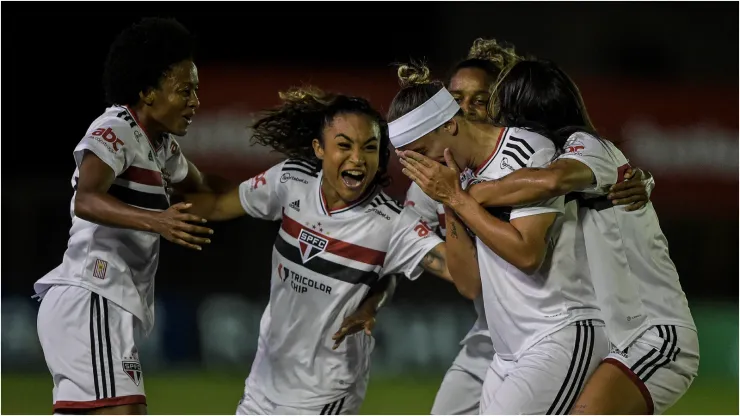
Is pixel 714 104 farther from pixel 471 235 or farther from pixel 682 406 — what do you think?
pixel 471 235

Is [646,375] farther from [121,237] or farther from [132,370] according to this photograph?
[121,237]

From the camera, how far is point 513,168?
4.08 meters

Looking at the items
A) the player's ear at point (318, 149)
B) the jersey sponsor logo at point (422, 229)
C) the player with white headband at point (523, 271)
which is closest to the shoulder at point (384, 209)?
the jersey sponsor logo at point (422, 229)

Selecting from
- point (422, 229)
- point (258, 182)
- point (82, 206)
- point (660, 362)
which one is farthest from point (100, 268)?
point (660, 362)

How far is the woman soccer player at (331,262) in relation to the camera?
5.15 metres

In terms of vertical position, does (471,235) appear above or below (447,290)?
above

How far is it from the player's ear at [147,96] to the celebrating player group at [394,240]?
2cm

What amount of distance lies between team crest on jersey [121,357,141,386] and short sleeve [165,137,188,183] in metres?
1.08

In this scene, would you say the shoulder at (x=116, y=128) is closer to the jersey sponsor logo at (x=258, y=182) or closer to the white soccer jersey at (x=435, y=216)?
the jersey sponsor logo at (x=258, y=182)

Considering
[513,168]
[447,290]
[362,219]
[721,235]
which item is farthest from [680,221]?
[513,168]

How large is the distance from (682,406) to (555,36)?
635cm

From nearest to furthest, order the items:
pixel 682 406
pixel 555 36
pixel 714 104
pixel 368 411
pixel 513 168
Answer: pixel 513 168 → pixel 368 411 → pixel 682 406 → pixel 714 104 → pixel 555 36

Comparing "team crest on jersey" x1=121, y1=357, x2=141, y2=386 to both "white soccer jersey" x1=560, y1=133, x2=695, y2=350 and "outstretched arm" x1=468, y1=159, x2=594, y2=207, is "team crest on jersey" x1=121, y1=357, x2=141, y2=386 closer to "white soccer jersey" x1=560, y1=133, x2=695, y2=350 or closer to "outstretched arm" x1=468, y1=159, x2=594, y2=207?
"outstretched arm" x1=468, y1=159, x2=594, y2=207

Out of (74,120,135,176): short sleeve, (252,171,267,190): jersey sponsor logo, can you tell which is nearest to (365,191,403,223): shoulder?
(252,171,267,190): jersey sponsor logo
